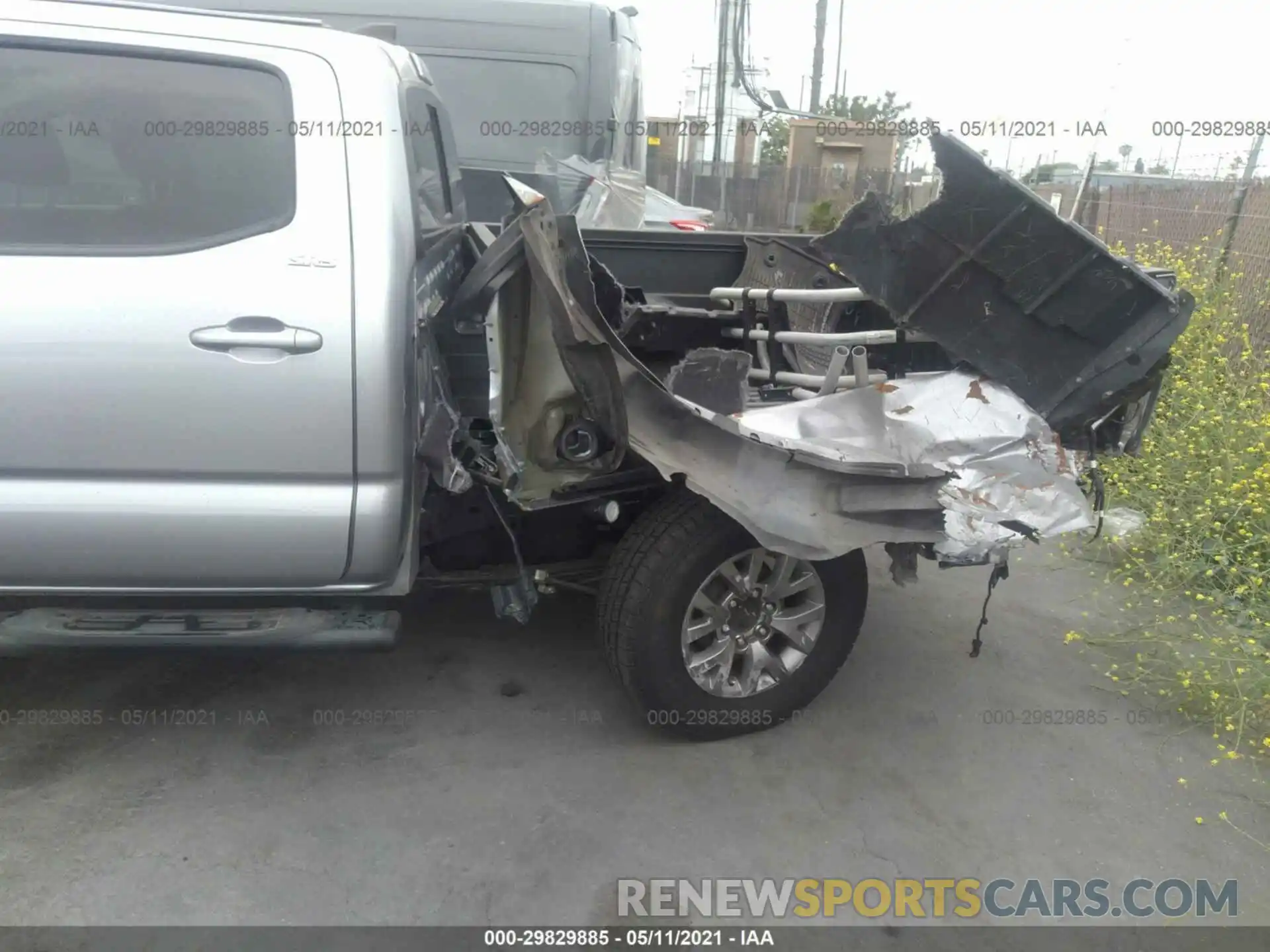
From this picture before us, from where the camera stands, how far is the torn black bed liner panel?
8.97ft

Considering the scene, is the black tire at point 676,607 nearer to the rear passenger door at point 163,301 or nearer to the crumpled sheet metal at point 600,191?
the rear passenger door at point 163,301

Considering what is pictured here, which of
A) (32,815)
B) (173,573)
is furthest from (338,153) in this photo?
(32,815)

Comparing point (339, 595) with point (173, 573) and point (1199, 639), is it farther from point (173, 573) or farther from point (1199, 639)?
point (1199, 639)

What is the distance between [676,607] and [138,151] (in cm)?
196

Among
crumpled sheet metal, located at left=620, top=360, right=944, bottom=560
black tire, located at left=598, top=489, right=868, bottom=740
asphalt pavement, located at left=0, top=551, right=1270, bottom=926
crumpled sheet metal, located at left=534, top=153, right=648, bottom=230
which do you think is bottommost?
asphalt pavement, located at left=0, top=551, right=1270, bottom=926

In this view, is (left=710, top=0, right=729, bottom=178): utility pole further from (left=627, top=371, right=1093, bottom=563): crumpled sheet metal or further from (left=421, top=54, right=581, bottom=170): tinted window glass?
(left=627, top=371, right=1093, bottom=563): crumpled sheet metal

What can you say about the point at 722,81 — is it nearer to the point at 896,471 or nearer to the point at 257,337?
the point at 896,471

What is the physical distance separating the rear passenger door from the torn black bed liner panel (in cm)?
170

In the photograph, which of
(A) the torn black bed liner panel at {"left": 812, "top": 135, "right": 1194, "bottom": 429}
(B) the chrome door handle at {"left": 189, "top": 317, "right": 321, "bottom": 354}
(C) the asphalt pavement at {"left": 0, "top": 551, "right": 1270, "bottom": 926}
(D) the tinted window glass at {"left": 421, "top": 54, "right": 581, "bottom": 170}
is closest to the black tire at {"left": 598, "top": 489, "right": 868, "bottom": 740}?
(C) the asphalt pavement at {"left": 0, "top": 551, "right": 1270, "bottom": 926}

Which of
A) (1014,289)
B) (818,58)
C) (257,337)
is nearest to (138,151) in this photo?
(257,337)

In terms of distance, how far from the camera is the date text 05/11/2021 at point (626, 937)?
7.42 ft

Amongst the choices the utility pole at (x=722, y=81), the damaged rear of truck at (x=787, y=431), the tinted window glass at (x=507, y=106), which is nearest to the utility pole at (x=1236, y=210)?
the damaged rear of truck at (x=787, y=431)

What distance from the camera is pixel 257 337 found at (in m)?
2.30

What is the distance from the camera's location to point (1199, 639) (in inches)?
141
